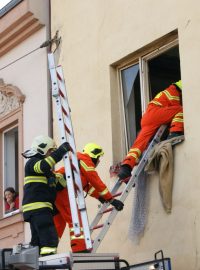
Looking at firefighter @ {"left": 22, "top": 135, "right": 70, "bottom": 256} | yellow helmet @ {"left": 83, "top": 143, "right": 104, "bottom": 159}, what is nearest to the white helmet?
firefighter @ {"left": 22, "top": 135, "right": 70, "bottom": 256}

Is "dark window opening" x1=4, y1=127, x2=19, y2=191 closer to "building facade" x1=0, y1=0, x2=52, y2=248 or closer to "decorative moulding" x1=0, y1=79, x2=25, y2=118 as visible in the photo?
"building facade" x1=0, y1=0, x2=52, y2=248

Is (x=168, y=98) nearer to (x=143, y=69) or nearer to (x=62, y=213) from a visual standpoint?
(x=143, y=69)

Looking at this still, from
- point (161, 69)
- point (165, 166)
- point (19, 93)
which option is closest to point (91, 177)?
point (165, 166)

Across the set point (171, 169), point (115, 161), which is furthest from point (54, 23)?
point (171, 169)

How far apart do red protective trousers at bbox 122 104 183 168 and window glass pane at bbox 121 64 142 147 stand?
1.10 m

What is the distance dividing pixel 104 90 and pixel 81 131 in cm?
75

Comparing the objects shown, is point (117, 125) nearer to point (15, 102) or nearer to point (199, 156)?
point (199, 156)

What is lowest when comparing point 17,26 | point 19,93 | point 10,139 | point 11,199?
point 11,199

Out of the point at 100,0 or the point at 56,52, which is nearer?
the point at 100,0

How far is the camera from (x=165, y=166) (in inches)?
360

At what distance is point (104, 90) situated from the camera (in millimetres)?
10750

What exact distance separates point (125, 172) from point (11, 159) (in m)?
4.84

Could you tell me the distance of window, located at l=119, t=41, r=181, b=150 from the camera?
34.0 feet

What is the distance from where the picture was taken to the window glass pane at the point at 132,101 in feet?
34.7
